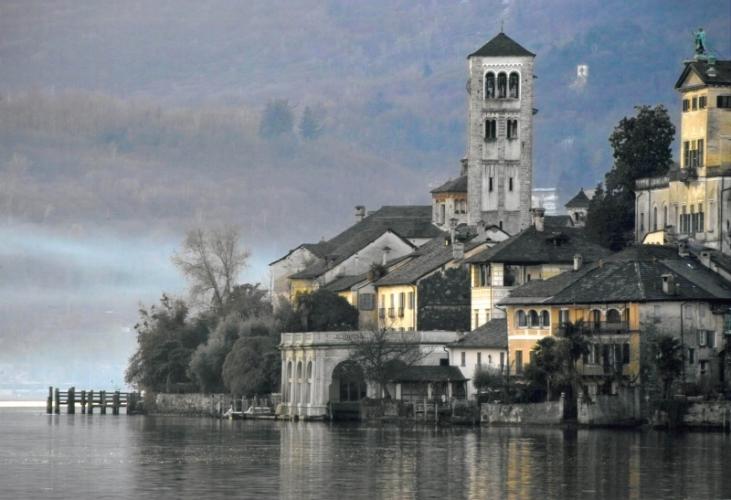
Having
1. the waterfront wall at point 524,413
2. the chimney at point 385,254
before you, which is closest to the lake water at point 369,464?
the waterfront wall at point 524,413

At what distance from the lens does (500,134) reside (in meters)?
186

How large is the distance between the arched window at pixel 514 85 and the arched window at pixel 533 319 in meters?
47.1

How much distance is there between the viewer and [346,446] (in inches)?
4552

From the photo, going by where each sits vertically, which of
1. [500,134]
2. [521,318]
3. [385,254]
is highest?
[500,134]

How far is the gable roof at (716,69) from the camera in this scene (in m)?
159

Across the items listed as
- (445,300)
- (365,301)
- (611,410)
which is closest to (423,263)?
(445,300)

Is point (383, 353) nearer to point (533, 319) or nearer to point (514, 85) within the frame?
point (533, 319)

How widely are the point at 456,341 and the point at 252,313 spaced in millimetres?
32048

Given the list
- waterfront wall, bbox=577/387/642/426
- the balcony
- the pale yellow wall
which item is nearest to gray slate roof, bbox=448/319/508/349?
the pale yellow wall

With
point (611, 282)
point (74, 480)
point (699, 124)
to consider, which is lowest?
point (74, 480)

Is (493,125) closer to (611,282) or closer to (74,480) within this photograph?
(611,282)

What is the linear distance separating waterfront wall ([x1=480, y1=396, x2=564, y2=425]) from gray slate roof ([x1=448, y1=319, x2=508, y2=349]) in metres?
8.94

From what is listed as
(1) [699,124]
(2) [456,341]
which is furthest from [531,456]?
(1) [699,124]

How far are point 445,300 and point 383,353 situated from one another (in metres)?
10.8
